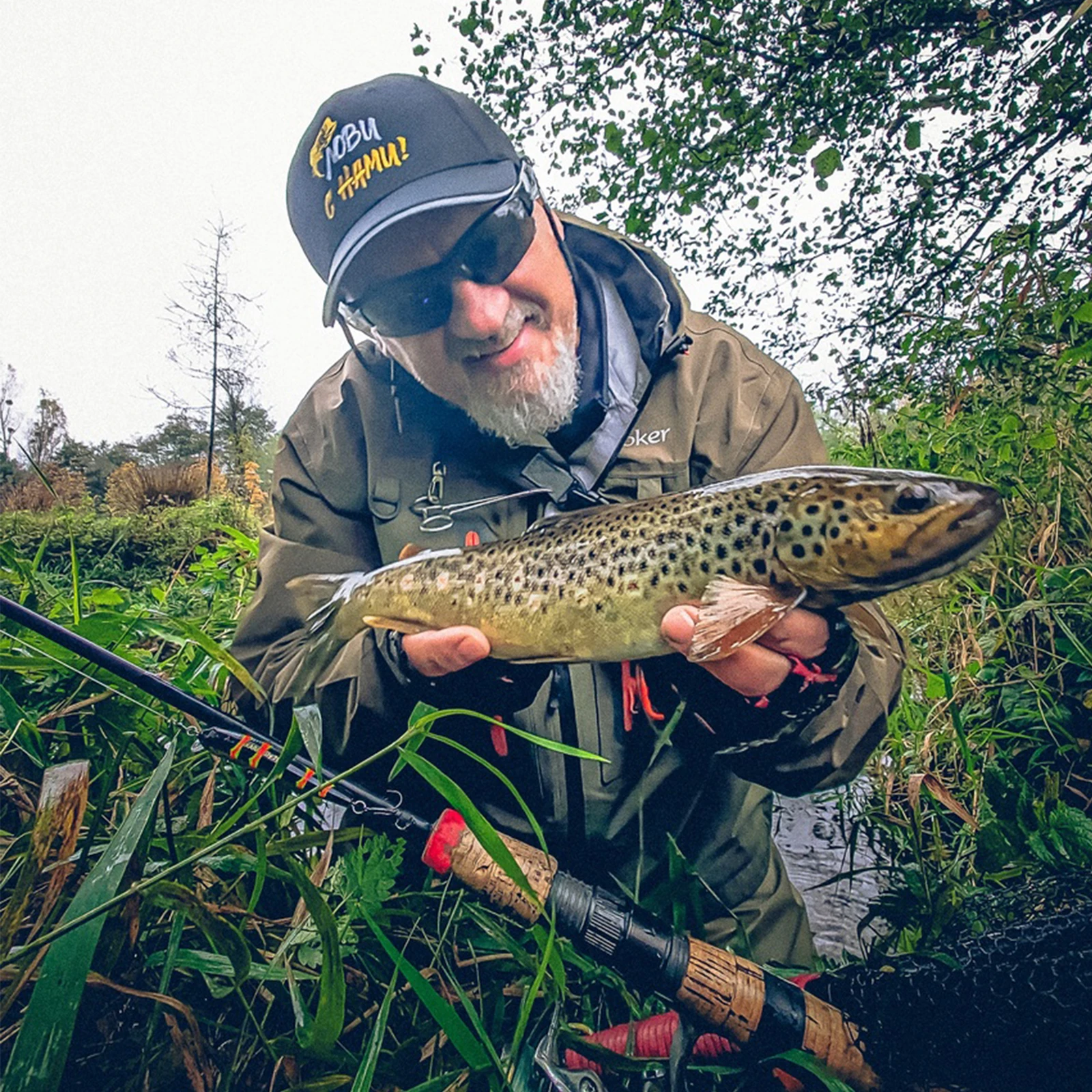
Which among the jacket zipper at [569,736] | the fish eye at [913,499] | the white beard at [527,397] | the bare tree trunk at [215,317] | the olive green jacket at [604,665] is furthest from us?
the bare tree trunk at [215,317]

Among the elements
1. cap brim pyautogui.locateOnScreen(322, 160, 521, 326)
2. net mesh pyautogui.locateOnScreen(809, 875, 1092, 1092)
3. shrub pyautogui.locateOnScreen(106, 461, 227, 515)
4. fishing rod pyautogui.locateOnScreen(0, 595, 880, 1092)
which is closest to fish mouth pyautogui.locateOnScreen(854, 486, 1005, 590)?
net mesh pyautogui.locateOnScreen(809, 875, 1092, 1092)

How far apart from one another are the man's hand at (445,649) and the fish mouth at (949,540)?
672mm

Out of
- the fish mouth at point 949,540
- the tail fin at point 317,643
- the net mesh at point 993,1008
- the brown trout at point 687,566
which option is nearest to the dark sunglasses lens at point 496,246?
the brown trout at point 687,566

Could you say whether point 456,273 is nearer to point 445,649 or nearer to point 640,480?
point 640,480

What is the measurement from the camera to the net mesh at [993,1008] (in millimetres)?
792

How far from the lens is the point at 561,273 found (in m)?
1.60

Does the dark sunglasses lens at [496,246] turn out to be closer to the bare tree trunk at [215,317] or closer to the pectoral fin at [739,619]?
the pectoral fin at [739,619]

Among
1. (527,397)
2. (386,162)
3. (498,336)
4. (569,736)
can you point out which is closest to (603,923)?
(569,736)

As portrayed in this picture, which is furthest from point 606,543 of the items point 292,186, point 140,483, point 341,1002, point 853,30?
point 140,483

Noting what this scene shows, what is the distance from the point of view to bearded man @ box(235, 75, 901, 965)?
1386mm

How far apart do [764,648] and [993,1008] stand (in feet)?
1.77

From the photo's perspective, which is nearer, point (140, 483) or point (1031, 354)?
point (1031, 354)

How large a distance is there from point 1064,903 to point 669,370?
119 cm

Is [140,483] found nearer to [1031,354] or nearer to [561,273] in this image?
A: [561,273]
